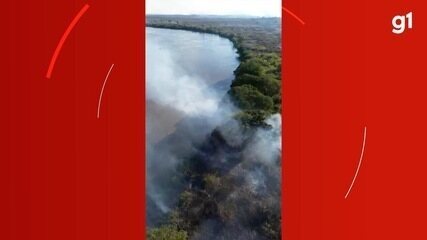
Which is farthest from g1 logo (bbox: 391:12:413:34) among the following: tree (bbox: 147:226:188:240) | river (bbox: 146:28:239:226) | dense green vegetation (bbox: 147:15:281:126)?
tree (bbox: 147:226:188:240)

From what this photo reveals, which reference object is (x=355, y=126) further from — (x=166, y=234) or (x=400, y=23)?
(x=166, y=234)

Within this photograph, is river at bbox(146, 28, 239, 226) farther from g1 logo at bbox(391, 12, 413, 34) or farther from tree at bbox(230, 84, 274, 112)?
g1 logo at bbox(391, 12, 413, 34)

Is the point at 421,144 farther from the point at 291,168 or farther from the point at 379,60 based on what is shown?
the point at 291,168

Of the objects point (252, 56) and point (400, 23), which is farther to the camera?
point (252, 56)

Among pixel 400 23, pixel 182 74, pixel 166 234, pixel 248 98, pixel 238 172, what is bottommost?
pixel 166 234

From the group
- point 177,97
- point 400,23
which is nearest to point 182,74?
point 177,97


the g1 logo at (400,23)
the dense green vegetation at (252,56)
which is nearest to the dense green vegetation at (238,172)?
the dense green vegetation at (252,56)
